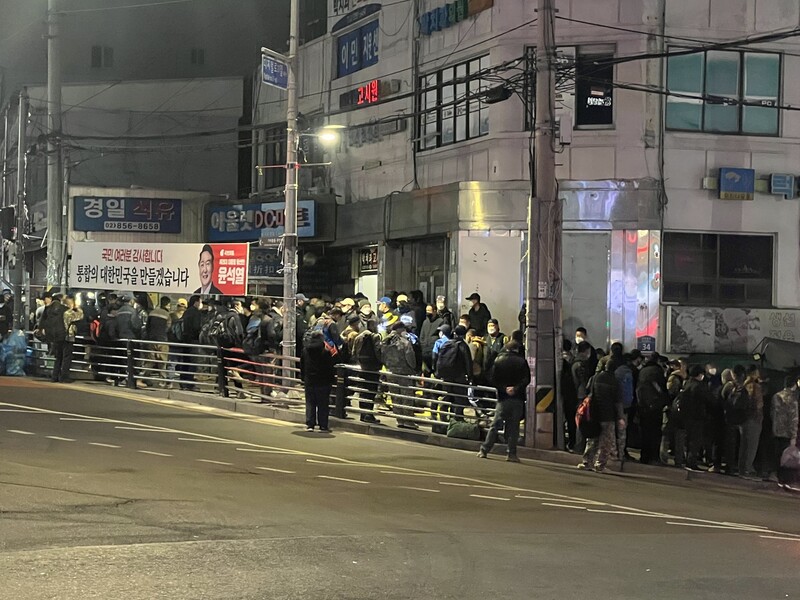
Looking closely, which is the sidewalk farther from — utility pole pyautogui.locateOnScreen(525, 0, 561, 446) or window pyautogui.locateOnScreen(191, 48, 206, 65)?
window pyautogui.locateOnScreen(191, 48, 206, 65)

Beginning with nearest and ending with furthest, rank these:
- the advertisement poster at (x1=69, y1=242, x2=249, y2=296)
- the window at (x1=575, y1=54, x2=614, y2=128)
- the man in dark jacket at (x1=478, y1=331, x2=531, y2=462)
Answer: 1. the man in dark jacket at (x1=478, y1=331, x2=531, y2=462)
2. the advertisement poster at (x1=69, y1=242, x2=249, y2=296)
3. the window at (x1=575, y1=54, x2=614, y2=128)

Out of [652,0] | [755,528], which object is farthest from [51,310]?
[755,528]

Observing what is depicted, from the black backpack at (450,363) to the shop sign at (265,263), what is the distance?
14.1 m

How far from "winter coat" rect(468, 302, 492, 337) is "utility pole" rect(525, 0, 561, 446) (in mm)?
4163

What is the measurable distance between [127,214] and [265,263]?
552 centimetres

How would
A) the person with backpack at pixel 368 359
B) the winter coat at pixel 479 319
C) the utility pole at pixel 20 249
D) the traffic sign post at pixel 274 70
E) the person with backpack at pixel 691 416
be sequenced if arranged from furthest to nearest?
the utility pole at pixel 20 249 < the winter coat at pixel 479 319 < the traffic sign post at pixel 274 70 < the person with backpack at pixel 368 359 < the person with backpack at pixel 691 416

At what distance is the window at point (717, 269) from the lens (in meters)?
22.8

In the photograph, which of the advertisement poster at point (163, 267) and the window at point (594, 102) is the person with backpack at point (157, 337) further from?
the window at point (594, 102)

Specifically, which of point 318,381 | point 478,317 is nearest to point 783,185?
point 478,317

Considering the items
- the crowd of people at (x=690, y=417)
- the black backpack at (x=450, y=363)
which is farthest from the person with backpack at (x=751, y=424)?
the black backpack at (x=450, y=363)

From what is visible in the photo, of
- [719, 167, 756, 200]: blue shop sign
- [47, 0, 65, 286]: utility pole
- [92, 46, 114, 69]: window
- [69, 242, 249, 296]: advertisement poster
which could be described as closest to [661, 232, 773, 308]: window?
[719, 167, 756, 200]: blue shop sign

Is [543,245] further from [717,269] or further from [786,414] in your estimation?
[717,269]

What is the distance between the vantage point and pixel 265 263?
31.0 m

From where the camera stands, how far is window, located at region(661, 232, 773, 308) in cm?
2278
